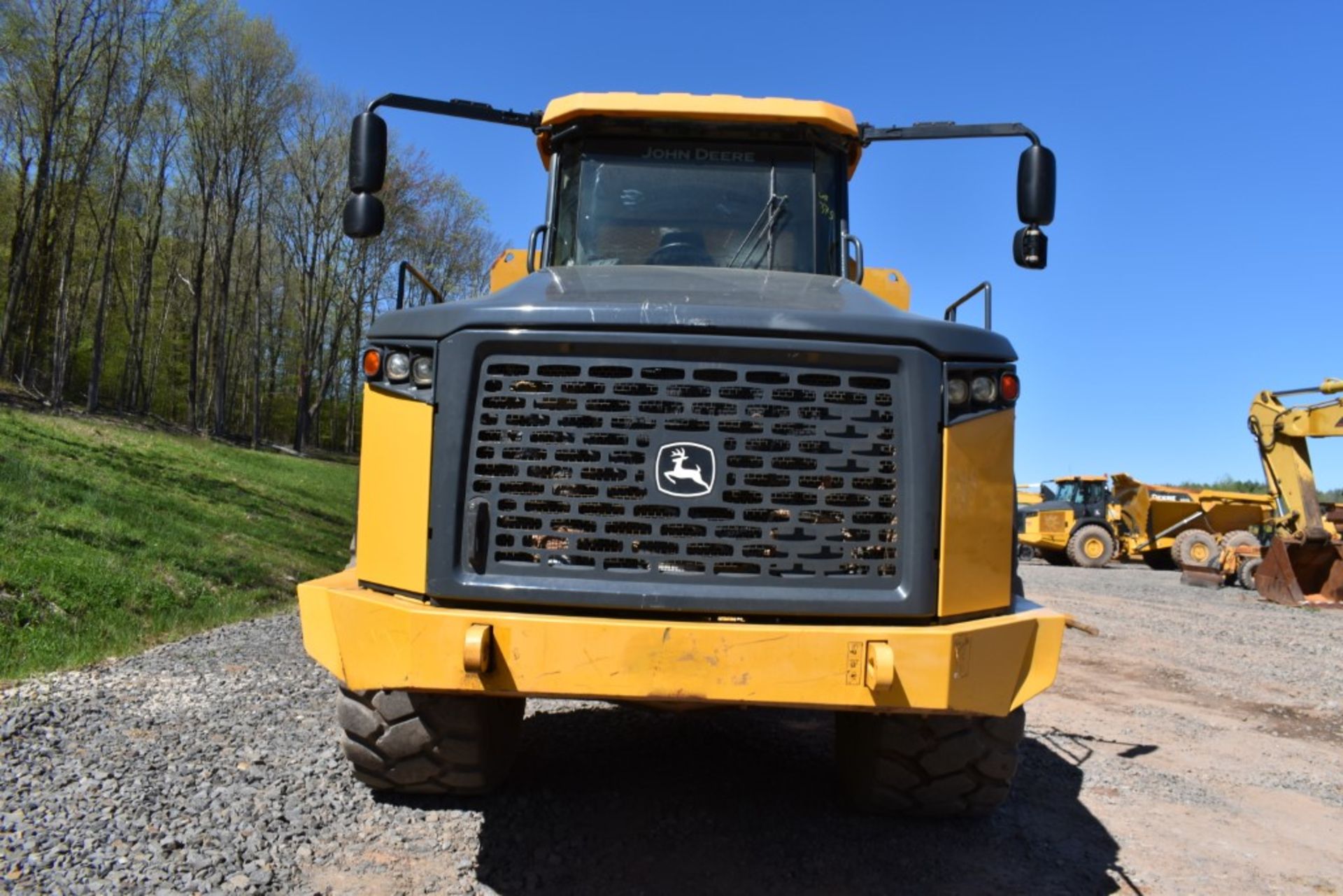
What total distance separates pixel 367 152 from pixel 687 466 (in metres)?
2.12

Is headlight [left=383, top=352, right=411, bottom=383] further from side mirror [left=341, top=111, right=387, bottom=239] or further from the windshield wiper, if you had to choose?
the windshield wiper

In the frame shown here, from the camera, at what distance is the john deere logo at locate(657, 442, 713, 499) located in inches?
117

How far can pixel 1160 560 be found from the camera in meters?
26.2

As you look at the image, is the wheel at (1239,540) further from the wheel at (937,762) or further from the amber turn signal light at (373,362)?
the amber turn signal light at (373,362)

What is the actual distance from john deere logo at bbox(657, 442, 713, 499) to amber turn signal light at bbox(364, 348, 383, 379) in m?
0.91

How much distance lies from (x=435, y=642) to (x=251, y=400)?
46253mm

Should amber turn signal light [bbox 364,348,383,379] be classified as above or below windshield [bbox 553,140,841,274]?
below

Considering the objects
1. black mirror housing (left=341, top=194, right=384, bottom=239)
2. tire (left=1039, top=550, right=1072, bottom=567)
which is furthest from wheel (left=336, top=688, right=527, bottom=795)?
tire (left=1039, top=550, right=1072, bottom=567)

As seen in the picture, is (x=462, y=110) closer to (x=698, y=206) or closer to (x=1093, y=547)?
(x=698, y=206)

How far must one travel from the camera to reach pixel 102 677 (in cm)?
599

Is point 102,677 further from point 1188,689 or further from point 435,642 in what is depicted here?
point 1188,689

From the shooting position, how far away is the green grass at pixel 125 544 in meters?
7.50

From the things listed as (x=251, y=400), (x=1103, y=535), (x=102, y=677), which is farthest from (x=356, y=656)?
(x=251, y=400)

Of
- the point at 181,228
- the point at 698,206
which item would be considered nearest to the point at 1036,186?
the point at 698,206
